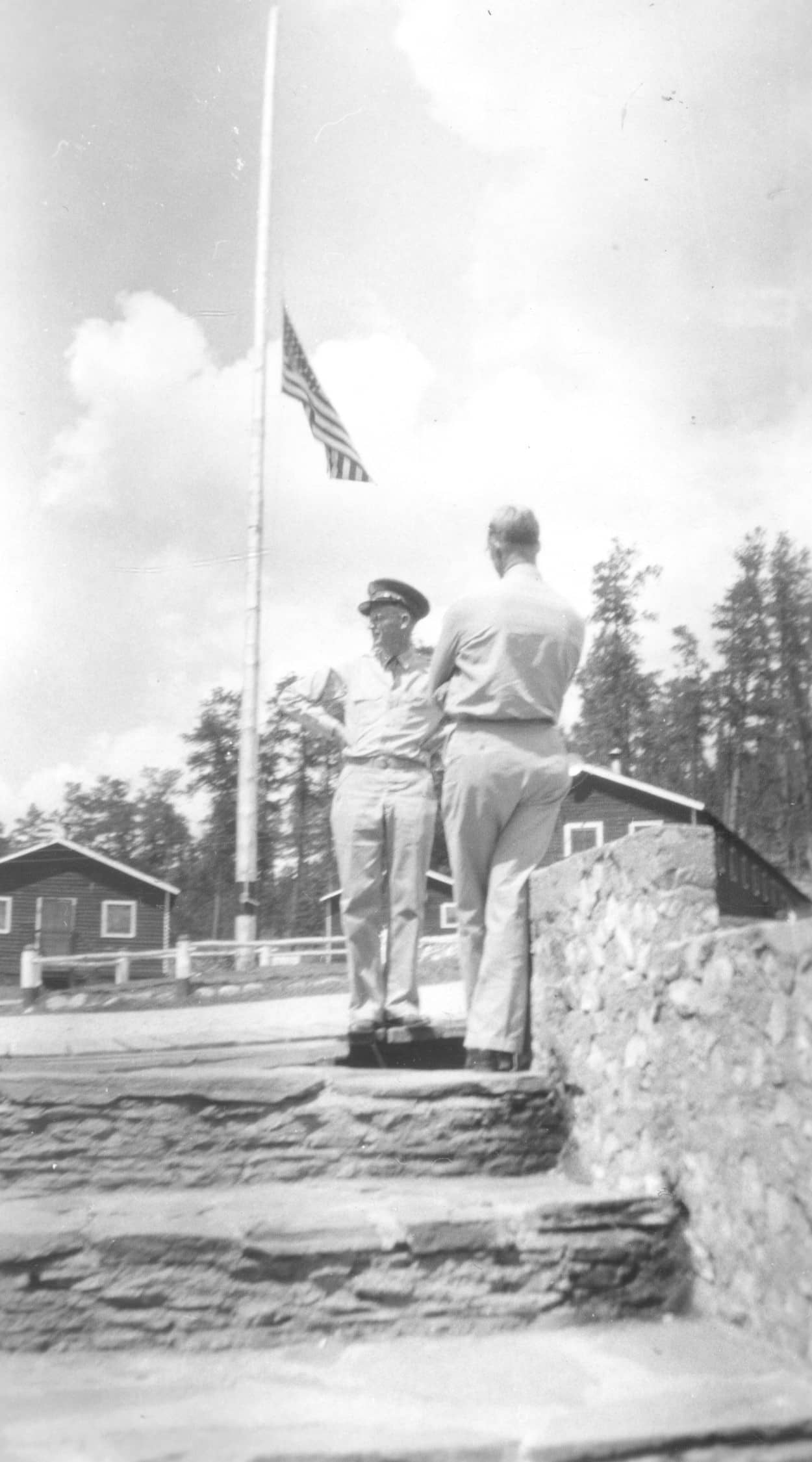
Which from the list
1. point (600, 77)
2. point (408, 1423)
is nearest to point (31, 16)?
point (600, 77)

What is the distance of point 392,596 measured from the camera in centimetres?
425

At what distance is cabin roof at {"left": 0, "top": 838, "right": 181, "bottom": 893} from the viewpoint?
17.5 metres

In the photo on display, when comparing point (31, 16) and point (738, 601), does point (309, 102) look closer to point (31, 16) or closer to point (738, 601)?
point (31, 16)

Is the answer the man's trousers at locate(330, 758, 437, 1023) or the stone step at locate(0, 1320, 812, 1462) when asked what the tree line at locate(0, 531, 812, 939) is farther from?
the stone step at locate(0, 1320, 812, 1462)

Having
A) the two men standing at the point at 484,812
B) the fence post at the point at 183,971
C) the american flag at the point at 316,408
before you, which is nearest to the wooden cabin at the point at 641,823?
the fence post at the point at 183,971

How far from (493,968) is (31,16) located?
345 centimetres

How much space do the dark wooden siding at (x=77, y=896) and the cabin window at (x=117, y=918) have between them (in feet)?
0.25

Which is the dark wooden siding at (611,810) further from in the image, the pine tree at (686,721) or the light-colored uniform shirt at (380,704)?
the light-colored uniform shirt at (380,704)

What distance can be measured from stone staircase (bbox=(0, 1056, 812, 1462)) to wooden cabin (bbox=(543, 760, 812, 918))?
48.0 feet

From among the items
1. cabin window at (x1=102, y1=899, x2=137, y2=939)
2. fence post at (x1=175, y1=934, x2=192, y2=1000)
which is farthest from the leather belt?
cabin window at (x1=102, y1=899, x2=137, y2=939)

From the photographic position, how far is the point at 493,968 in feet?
11.1

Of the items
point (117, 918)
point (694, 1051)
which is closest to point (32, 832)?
point (117, 918)

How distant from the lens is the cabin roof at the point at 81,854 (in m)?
17.5

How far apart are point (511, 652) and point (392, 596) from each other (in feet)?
2.91
